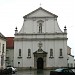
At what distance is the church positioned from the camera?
218 feet

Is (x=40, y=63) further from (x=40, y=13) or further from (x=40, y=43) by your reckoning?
(x=40, y=13)

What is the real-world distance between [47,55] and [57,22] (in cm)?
897

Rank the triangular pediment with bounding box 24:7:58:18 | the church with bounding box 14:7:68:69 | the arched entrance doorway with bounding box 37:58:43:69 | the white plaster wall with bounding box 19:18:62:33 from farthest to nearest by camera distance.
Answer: the triangular pediment with bounding box 24:7:58:18, the white plaster wall with bounding box 19:18:62:33, the arched entrance doorway with bounding box 37:58:43:69, the church with bounding box 14:7:68:69

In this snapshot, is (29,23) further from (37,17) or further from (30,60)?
(30,60)

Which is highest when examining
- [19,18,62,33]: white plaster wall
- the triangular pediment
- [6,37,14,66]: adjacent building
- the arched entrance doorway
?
the triangular pediment

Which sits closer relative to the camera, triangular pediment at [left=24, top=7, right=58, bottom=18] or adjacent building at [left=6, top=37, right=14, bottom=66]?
triangular pediment at [left=24, top=7, right=58, bottom=18]

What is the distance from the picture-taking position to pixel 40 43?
67.1m

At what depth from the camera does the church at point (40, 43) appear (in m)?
66.5

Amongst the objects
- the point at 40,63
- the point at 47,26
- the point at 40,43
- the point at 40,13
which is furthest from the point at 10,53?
the point at 40,13

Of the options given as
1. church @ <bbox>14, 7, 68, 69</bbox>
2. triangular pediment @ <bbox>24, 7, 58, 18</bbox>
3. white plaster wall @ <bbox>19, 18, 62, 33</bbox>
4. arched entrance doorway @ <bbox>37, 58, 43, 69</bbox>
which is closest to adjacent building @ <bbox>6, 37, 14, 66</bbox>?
church @ <bbox>14, 7, 68, 69</bbox>

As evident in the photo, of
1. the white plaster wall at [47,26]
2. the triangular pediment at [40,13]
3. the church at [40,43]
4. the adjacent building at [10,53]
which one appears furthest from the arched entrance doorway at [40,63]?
the triangular pediment at [40,13]

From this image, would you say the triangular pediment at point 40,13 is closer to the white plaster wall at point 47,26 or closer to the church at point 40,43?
the church at point 40,43

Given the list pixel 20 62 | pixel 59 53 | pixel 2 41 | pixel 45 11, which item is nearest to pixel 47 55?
pixel 59 53

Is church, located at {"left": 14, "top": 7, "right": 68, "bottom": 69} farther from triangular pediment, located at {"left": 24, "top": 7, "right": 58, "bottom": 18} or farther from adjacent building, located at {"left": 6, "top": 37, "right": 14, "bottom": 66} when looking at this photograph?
adjacent building, located at {"left": 6, "top": 37, "right": 14, "bottom": 66}
